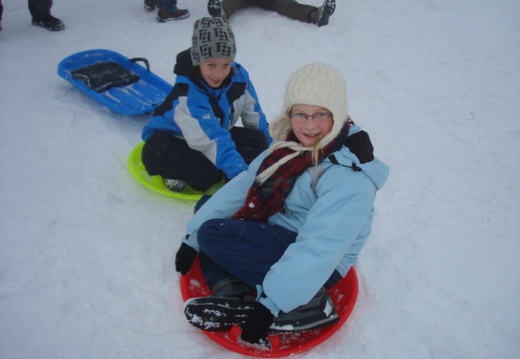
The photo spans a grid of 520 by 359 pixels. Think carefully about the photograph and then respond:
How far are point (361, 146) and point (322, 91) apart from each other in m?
0.27

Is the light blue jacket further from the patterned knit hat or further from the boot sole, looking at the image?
the patterned knit hat

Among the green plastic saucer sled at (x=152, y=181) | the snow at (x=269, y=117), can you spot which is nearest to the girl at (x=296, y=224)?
the snow at (x=269, y=117)

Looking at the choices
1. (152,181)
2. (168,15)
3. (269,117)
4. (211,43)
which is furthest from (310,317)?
(168,15)

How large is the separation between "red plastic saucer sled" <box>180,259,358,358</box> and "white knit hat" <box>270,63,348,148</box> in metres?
0.74

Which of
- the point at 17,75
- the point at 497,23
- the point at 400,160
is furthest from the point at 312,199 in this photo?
the point at 497,23

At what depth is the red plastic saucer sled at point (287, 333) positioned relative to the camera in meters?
1.68

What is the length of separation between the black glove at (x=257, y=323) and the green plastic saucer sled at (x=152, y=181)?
0.94 meters

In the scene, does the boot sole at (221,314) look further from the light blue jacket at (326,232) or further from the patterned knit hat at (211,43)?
the patterned knit hat at (211,43)

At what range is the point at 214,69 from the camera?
2297 mm

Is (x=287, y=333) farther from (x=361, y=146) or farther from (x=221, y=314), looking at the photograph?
(x=361, y=146)

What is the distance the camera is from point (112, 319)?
182 cm

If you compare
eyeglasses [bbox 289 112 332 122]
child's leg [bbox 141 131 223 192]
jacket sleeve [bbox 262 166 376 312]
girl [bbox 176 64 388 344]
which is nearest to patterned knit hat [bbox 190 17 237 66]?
child's leg [bbox 141 131 223 192]

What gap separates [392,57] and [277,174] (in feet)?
9.94

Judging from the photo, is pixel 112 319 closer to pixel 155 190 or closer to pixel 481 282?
pixel 155 190
